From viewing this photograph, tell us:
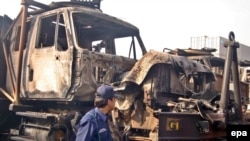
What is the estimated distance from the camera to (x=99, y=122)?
2.80 m

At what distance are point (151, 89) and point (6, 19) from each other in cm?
404

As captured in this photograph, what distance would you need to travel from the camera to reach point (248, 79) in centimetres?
1238

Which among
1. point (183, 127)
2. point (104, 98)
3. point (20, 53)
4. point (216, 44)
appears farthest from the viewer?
point (216, 44)

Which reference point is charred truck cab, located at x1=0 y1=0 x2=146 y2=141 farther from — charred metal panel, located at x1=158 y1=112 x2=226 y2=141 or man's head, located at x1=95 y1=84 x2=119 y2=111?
man's head, located at x1=95 y1=84 x2=119 y2=111

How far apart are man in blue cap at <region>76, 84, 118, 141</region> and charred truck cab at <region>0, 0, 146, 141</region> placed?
2.22 m

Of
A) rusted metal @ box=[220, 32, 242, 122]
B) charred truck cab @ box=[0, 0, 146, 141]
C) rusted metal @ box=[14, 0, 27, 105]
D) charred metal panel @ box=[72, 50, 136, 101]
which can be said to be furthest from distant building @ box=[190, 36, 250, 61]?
rusted metal @ box=[14, 0, 27, 105]

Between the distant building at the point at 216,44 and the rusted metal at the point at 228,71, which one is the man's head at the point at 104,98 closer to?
the rusted metal at the point at 228,71

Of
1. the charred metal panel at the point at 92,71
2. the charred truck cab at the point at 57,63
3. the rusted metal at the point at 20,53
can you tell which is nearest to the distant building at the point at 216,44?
the charred truck cab at the point at 57,63

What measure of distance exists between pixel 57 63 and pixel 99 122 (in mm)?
2883

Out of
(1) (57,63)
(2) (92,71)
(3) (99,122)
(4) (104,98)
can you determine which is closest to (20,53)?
(1) (57,63)

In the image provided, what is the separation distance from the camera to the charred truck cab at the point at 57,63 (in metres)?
5.21

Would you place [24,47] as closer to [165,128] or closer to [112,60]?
[112,60]

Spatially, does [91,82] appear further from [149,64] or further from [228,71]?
[228,71]

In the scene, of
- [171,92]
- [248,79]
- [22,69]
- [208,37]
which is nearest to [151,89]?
[171,92]
